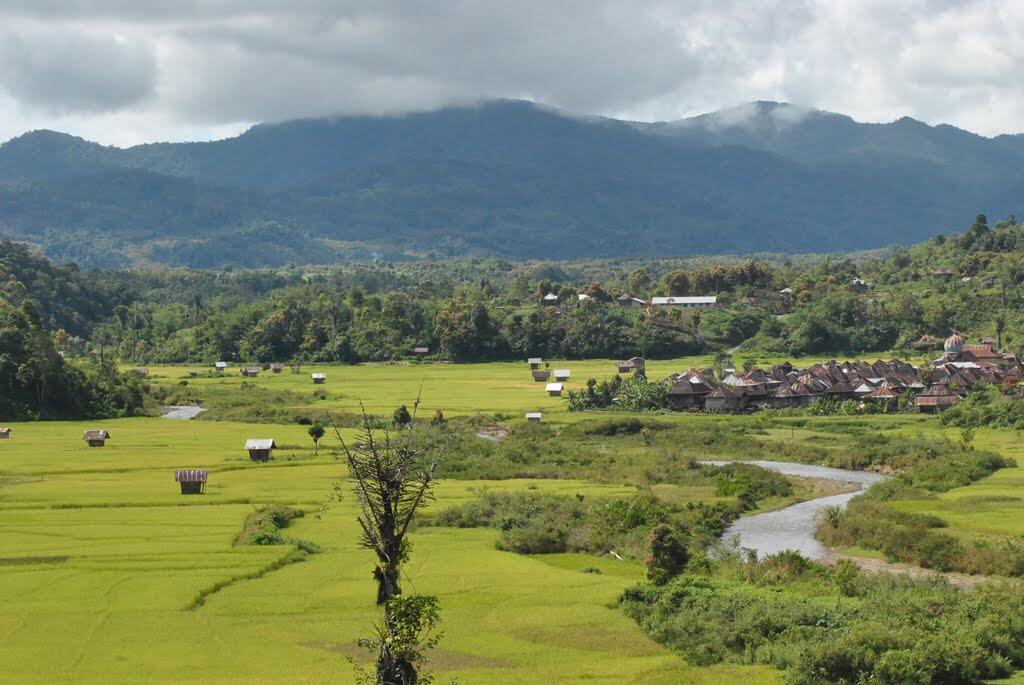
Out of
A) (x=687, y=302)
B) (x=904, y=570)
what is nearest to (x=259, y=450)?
(x=904, y=570)

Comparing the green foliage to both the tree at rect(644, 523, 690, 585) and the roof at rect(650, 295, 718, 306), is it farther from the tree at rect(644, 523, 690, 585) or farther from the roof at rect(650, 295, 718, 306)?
the roof at rect(650, 295, 718, 306)

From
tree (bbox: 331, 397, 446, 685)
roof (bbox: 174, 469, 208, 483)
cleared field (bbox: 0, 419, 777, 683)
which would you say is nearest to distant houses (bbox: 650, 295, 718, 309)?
cleared field (bbox: 0, 419, 777, 683)

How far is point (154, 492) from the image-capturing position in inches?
1884

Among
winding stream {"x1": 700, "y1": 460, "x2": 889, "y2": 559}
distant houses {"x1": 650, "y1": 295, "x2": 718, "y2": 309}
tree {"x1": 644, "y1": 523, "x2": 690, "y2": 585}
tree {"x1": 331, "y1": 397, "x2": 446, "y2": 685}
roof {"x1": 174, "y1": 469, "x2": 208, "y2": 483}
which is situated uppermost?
distant houses {"x1": 650, "y1": 295, "x2": 718, "y2": 309}

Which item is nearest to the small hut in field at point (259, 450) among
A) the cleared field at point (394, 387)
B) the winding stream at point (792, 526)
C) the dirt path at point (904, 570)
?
the cleared field at point (394, 387)

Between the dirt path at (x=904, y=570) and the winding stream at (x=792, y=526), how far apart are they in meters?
0.75

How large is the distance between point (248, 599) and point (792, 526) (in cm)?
2050

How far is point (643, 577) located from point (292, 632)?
10.1 meters

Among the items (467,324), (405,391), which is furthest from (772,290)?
(405,391)

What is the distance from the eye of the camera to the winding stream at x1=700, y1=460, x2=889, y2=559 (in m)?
41.0

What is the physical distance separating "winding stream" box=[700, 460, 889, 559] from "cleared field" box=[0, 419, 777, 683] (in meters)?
5.53

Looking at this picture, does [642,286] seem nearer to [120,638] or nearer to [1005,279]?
[1005,279]

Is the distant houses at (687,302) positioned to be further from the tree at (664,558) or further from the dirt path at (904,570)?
the tree at (664,558)

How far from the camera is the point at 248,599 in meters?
31.8
